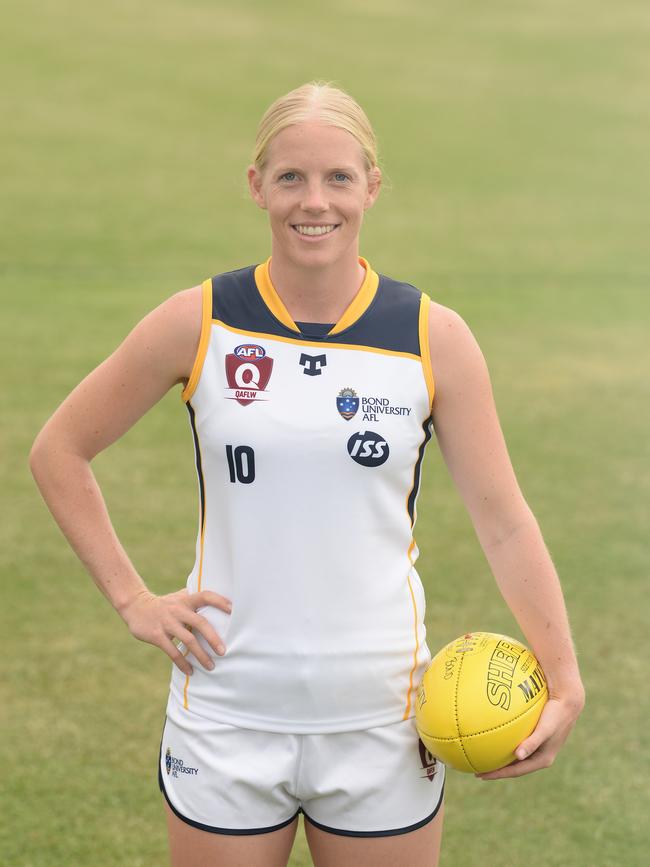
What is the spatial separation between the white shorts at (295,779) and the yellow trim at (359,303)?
0.92m

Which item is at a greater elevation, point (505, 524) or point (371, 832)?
point (505, 524)

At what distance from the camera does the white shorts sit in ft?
9.44

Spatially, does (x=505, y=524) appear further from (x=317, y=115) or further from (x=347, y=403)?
(x=317, y=115)

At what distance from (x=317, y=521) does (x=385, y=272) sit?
38.7ft

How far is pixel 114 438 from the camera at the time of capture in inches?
123

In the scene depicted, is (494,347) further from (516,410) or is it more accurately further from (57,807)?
(57,807)

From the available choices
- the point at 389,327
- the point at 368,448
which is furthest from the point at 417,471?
the point at 389,327

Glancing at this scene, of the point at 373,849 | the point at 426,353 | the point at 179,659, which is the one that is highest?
the point at 426,353

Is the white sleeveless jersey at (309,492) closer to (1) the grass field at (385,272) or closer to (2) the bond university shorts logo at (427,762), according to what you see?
(2) the bond university shorts logo at (427,762)

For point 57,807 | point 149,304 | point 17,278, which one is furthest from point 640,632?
point 17,278

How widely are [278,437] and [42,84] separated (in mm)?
20909

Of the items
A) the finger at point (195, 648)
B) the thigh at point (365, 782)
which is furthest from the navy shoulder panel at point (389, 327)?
the thigh at point (365, 782)

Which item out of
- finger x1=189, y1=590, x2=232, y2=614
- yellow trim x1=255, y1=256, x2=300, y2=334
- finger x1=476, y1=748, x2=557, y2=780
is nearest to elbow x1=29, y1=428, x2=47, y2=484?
finger x1=189, y1=590, x2=232, y2=614

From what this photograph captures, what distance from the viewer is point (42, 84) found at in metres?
22.2
